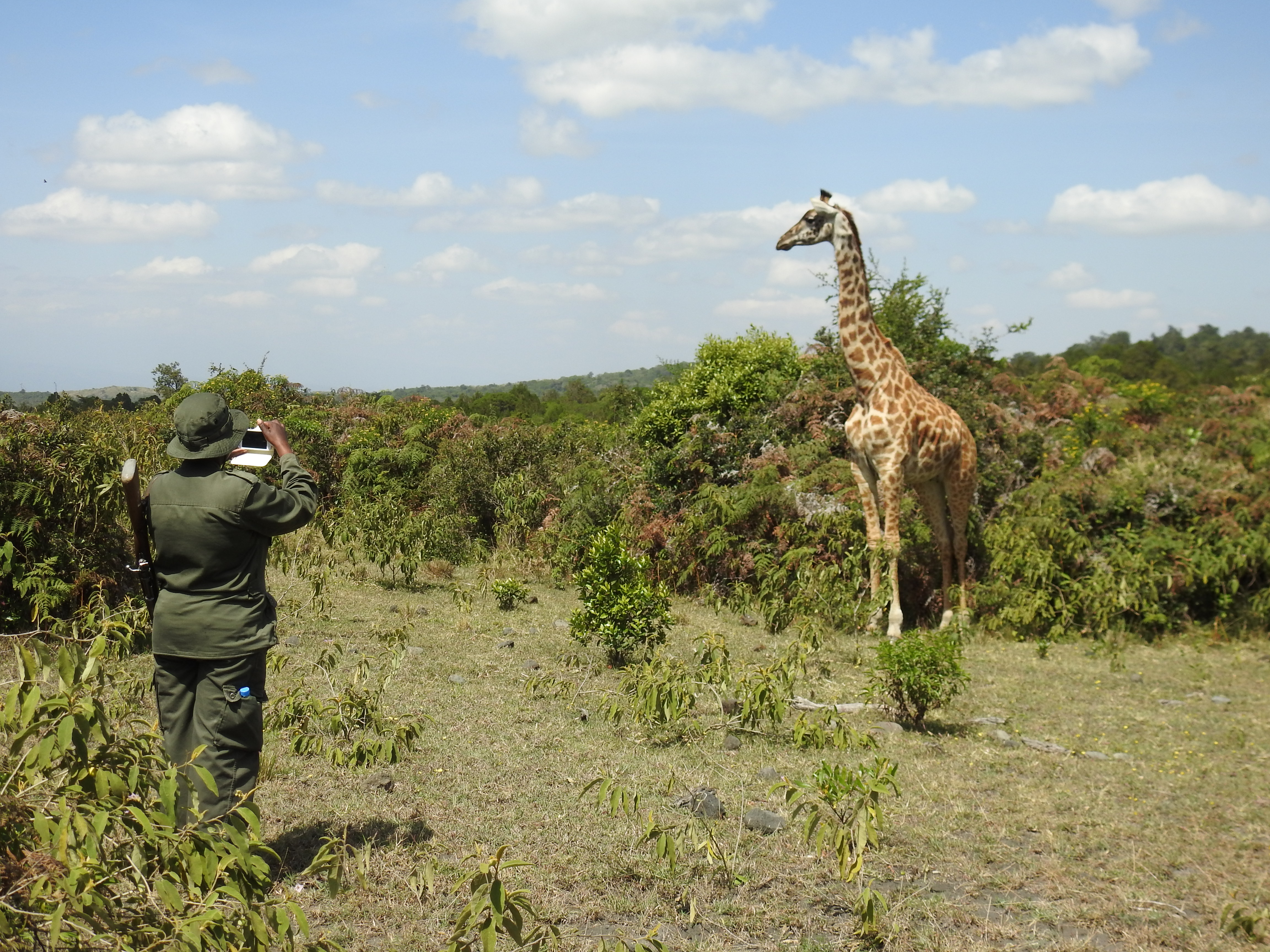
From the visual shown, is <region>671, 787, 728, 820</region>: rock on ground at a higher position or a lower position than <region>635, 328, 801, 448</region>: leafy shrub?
lower

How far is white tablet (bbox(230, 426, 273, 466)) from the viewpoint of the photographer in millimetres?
4035

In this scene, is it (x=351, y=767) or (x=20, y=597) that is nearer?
(x=351, y=767)

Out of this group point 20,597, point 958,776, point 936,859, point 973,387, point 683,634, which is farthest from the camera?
point 973,387

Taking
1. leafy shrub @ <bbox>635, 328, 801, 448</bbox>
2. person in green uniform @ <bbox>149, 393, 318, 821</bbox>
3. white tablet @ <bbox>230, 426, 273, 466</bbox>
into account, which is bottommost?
person in green uniform @ <bbox>149, 393, 318, 821</bbox>

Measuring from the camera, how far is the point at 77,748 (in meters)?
2.46

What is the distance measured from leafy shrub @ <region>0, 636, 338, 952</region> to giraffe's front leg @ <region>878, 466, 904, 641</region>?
24.2 feet

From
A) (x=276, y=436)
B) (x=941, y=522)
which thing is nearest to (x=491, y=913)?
(x=276, y=436)

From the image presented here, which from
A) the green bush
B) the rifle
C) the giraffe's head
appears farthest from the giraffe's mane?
the rifle

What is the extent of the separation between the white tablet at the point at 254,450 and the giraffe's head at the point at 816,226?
21.4ft

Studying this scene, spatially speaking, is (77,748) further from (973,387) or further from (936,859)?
(973,387)

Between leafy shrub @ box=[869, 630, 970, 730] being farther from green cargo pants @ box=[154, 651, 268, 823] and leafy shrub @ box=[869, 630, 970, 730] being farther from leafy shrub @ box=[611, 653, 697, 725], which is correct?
green cargo pants @ box=[154, 651, 268, 823]

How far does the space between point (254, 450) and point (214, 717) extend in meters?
1.06

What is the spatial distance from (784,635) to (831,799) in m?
5.66

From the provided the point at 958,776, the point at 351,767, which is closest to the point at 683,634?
the point at 958,776
